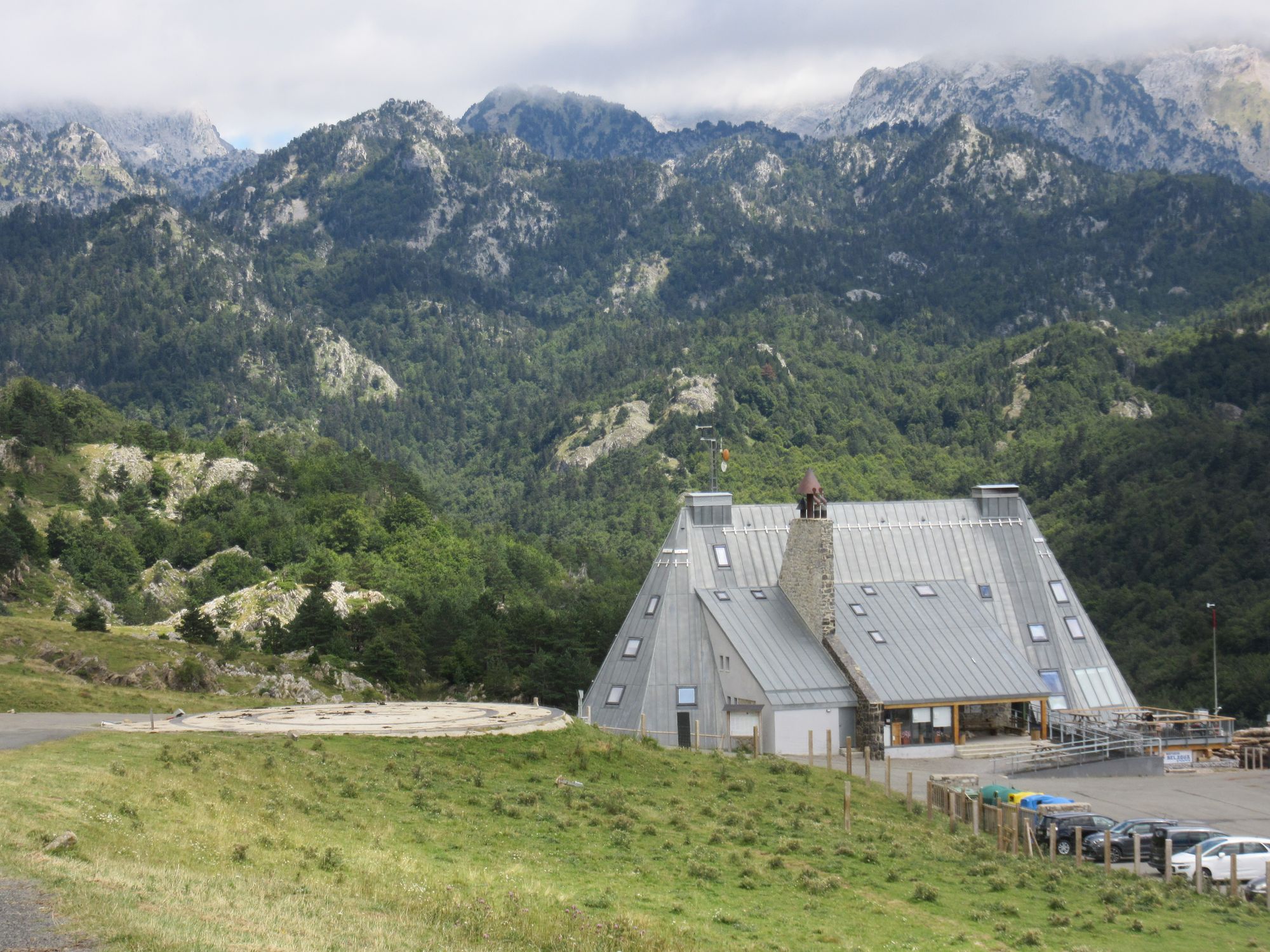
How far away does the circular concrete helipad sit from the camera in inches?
1946

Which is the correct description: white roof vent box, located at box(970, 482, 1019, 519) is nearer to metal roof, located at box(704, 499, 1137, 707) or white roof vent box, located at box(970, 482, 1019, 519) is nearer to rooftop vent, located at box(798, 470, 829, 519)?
metal roof, located at box(704, 499, 1137, 707)

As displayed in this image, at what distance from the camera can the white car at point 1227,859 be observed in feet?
139

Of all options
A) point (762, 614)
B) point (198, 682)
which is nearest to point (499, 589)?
point (198, 682)

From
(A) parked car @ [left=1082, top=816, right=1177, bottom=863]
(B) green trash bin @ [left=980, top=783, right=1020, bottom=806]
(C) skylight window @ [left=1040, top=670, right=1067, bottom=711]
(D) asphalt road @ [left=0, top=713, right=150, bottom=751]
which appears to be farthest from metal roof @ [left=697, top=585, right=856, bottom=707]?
(D) asphalt road @ [left=0, top=713, right=150, bottom=751]

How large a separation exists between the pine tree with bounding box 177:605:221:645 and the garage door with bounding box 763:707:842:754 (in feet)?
134

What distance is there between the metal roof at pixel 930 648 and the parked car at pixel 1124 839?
1806cm

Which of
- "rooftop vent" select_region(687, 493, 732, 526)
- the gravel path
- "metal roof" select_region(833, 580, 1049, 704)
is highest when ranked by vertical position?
"rooftop vent" select_region(687, 493, 732, 526)

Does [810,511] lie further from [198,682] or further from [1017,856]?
[198,682]

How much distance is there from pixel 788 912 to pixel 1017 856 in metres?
12.6

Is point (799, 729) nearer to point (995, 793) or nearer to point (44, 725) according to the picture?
point (995, 793)

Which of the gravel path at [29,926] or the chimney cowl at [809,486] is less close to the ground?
the chimney cowl at [809,486]

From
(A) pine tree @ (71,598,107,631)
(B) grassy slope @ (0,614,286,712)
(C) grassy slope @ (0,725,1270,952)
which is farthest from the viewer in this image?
(A) pine tree @ (71,598,107,631)

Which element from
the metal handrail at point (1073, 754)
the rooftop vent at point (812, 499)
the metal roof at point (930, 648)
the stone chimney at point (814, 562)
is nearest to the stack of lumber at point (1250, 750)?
the metal handrail at point (1073, 754)

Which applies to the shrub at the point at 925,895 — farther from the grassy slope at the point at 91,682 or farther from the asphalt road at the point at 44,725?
the grassy slope at the point at 91,682
